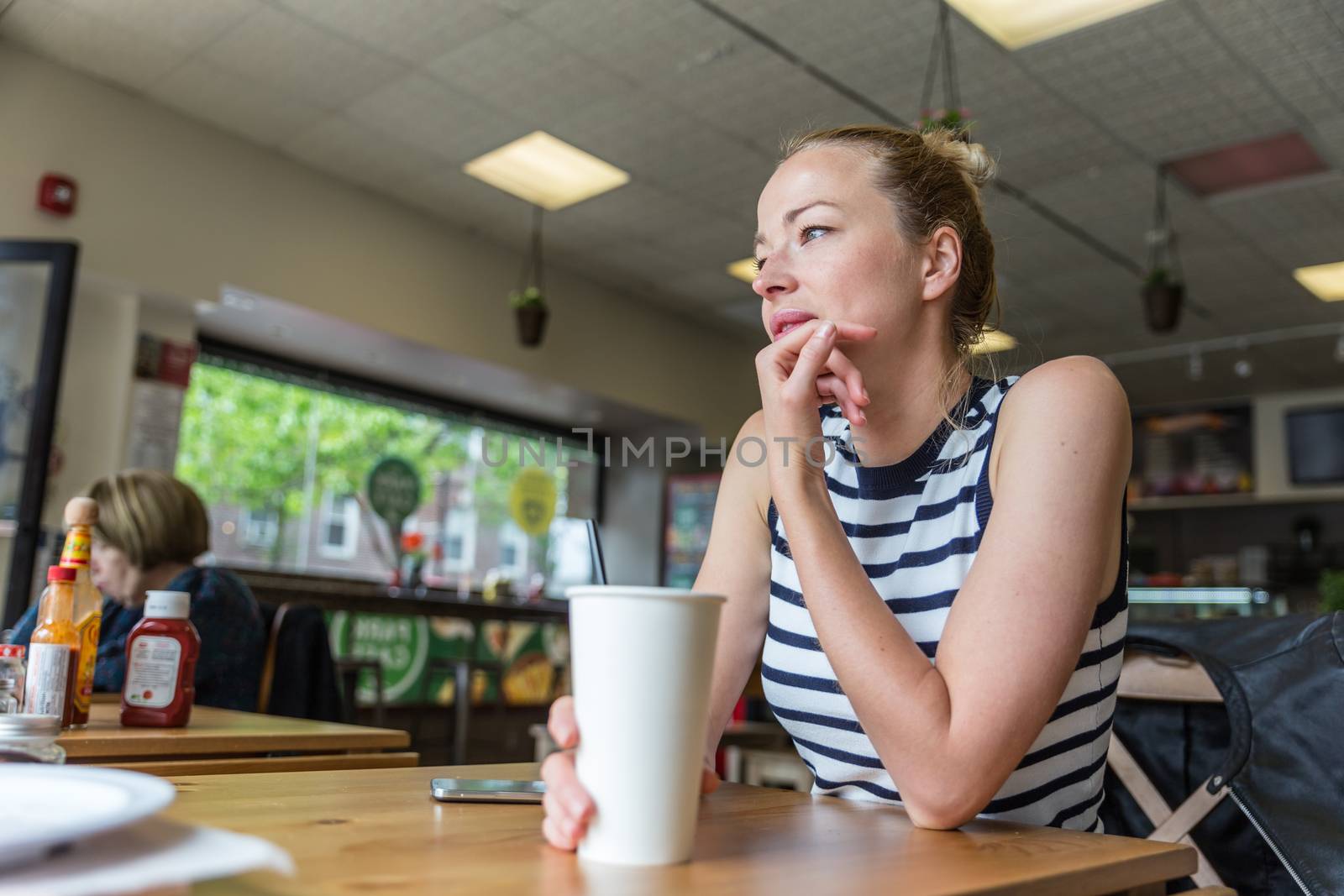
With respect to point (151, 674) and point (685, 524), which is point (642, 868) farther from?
point (685, 524)

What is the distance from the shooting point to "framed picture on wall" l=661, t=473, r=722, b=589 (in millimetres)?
7965

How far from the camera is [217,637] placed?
6.87ft

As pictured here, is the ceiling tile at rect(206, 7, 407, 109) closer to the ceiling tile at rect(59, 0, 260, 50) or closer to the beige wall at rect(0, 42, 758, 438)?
the ceiling tile at rect(59, 0, 260, 50)

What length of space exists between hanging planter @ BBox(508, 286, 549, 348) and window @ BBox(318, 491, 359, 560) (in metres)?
1.71

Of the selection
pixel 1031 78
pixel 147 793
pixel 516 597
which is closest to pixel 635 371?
pixel 516 597

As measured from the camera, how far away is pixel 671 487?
836 centimetres

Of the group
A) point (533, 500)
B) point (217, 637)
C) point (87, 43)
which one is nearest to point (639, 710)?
point (217, 637)

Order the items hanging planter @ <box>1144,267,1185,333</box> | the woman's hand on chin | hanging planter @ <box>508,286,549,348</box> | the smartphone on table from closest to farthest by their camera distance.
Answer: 1. the smartphone on table
2. the woman's hand on chin
3. hanging planter @ <box>1144,267,1185,333</box>
4. hanging planter @ <box>508,286,549,348</box>

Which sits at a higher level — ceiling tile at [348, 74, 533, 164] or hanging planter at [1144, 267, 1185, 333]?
ceiling tile at [348, 74, 533, 164]

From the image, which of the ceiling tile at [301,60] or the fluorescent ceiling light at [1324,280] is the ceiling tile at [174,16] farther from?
the fluorescent ceiling light at [1324,280]

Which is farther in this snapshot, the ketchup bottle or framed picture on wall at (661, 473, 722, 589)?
framed picture on wall at (661, 473, 722, 589)

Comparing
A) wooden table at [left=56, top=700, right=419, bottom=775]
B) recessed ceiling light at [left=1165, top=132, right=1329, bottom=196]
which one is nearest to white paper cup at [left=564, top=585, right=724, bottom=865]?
wooden table at [left=56, top=700, right=419, bottom=775]

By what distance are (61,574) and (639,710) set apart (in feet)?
3.51

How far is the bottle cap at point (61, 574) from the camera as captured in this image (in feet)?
4.40
